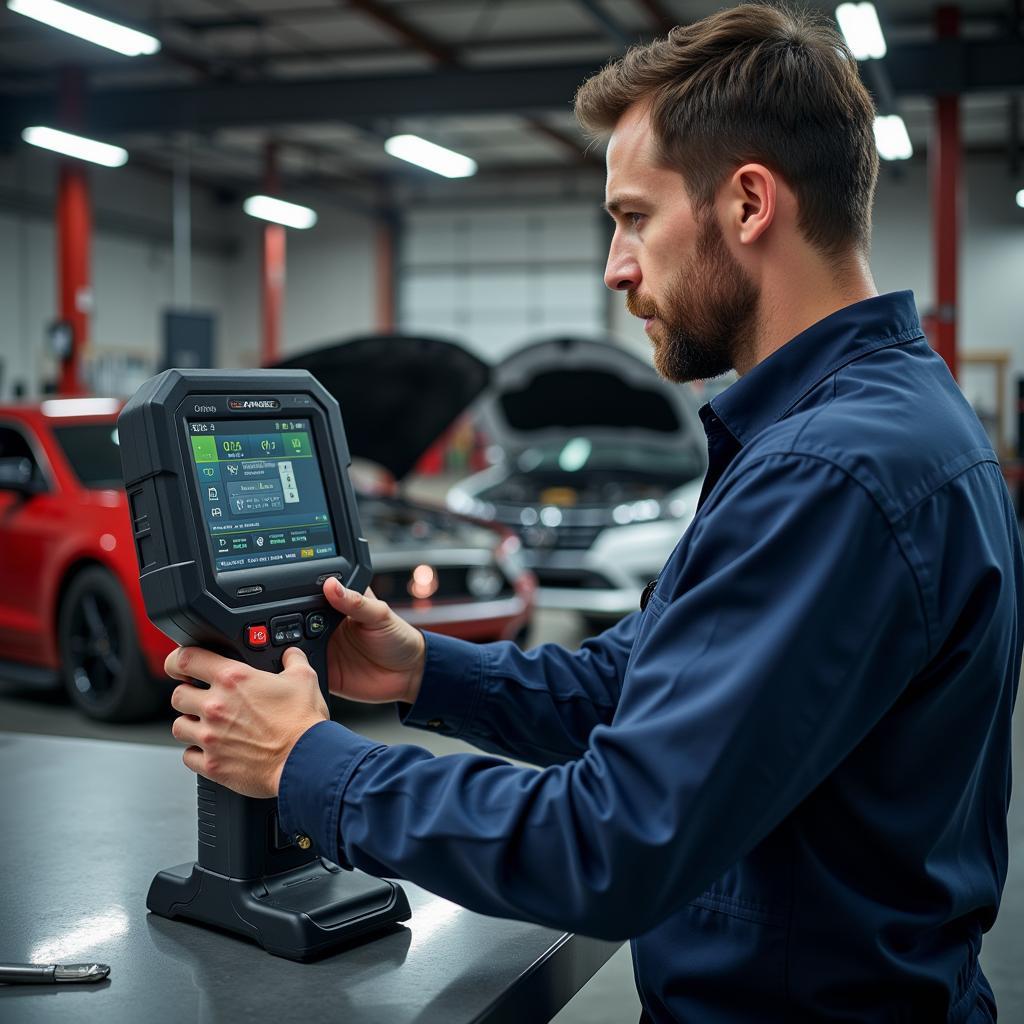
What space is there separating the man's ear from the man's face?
0.02m

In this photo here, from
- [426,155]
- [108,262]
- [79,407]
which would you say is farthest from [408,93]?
[108,262]

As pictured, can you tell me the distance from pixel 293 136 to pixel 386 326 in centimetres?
415

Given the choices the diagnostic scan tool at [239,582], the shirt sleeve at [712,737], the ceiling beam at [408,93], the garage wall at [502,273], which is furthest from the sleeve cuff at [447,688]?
the garage wall at [502,273]

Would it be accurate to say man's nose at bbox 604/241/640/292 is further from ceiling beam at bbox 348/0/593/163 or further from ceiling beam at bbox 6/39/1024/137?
ceiling beam at bbox 348/0/593/163

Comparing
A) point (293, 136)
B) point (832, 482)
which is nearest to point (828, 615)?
point (832, 482)

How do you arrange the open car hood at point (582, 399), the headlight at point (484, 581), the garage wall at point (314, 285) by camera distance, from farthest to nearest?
the garage wall at point (314, 285), the open car hood at point (582, 399), the headlight at point (484, 581)

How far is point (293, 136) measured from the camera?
57.6 ft

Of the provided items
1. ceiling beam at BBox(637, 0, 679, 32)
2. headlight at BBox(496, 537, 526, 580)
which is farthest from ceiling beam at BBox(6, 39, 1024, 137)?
headlight at BBox(496, 537, 526, 580)

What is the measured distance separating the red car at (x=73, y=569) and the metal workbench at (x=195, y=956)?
3431mm

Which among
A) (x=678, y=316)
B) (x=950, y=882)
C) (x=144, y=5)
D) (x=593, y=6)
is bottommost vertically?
(x=950, y=882)

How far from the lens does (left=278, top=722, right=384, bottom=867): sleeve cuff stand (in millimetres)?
1032

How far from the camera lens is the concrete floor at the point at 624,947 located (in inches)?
111

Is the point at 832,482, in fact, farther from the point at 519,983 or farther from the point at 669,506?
the point at 669,506

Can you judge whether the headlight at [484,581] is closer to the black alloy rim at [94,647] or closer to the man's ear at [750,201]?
the black alloy rim at [94,647]
